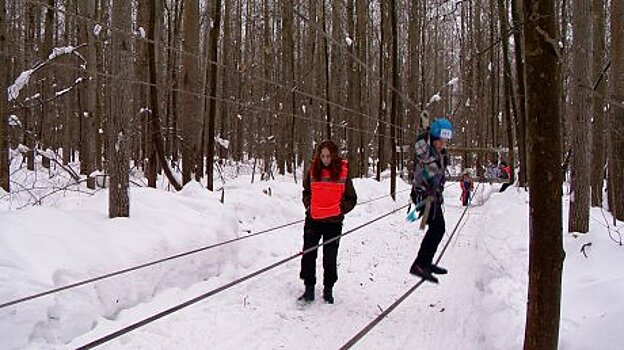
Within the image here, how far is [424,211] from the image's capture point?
5.88m

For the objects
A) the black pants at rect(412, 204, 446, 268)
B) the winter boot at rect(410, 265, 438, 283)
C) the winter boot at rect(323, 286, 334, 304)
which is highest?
the black pants at rect(412, 204, 446, 268)

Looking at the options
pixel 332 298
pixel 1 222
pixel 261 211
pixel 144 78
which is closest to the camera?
pixel 1 222

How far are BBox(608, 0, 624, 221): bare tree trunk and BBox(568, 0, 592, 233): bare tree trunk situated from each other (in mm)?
1804

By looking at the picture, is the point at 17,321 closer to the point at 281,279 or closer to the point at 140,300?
the point at 140,300

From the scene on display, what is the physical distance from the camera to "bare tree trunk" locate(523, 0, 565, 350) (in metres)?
2.63

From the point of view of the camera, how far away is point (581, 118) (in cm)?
718

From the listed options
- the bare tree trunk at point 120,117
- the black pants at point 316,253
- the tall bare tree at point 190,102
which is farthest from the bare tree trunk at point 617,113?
the tall bare tree at point 190,102

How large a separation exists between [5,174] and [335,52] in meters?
20.2

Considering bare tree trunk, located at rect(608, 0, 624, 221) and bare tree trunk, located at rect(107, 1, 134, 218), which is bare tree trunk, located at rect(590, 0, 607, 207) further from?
bare tree trunk, located at rect(107, 1, 134, 218)

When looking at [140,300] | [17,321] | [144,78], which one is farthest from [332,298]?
[144,78]

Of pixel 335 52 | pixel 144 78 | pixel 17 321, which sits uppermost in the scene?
pixel 335 52

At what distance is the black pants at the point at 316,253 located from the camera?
6.10 metres

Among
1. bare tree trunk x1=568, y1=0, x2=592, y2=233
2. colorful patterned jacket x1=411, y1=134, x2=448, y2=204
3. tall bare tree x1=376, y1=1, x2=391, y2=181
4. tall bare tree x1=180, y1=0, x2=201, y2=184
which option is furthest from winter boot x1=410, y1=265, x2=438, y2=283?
tall bare tree x1=376, y1=1, x2=391, y2=181

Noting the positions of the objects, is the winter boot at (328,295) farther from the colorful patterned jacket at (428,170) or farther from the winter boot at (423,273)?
the colorful patterned jacket at (428,170)
